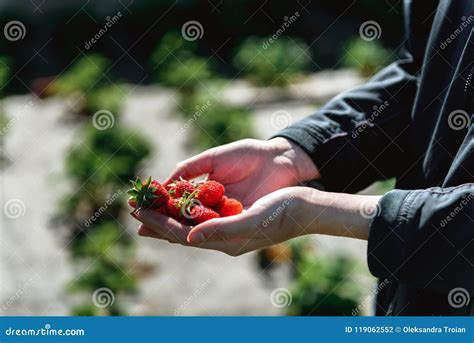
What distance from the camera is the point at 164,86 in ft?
19.0

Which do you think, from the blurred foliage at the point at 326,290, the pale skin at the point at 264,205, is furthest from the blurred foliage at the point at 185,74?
the pale skin at the point at 264,205

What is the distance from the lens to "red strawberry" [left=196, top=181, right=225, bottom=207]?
2.21 metres

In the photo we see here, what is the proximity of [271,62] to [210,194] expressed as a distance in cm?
377

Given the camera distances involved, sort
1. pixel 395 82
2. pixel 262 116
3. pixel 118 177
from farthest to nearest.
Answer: pixel 262 116 → pixel 118 177 → pixel 395 82

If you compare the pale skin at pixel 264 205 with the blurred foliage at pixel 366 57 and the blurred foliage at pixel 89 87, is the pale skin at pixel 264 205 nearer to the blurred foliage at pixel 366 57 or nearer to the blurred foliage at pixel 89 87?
the blurred foliage at pixel 89 87

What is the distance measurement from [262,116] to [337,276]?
2095 mm

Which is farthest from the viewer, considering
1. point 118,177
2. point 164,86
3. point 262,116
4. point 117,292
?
point 164,86

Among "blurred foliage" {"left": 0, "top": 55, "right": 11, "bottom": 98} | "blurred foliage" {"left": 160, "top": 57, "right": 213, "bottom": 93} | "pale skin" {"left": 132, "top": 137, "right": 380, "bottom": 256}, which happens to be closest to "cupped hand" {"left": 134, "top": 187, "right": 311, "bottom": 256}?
"pale skin" {"left": 132, "top": 137, "right": 380, "bottom": 256}

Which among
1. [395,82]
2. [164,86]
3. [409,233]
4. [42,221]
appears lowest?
[42,221]

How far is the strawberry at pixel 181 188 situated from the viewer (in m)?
2.28

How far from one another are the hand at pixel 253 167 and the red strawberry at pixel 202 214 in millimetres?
161
